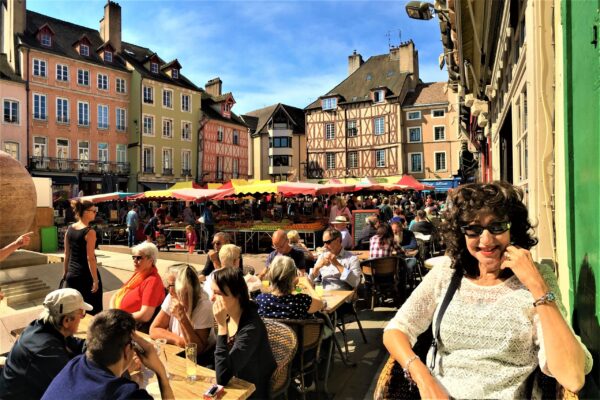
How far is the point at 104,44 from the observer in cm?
3306

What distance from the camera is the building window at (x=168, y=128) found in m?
36.4

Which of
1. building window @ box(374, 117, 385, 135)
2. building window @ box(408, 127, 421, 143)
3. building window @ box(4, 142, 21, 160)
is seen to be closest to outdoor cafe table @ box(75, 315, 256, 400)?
building window @ box(4, 142, 21, 160)

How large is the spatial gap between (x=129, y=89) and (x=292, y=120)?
18.2 metres

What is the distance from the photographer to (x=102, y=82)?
3269 cm

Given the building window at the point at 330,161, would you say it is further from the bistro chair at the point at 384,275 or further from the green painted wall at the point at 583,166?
the green painted wall at the point at 583,166

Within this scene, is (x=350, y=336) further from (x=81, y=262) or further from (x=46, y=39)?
(x=46, y=39)

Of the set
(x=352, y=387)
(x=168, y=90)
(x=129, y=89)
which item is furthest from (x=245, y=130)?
(x=352, y=387)

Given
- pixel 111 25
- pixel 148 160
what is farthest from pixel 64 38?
pixel 148 160

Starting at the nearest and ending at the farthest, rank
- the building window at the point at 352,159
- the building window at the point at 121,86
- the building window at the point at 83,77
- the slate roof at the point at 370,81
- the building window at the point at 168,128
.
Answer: the building window at the point at 83,77 → the building window at the point at 121,86 → the building window at the point at 168,128 → the slate roof at the point at 370,81 → the building window at the point at 352,159

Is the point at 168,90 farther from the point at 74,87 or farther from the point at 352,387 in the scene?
the point at 352,387

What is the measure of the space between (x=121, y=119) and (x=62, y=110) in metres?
4.69

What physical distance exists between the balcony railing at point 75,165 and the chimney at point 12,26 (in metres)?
6.43

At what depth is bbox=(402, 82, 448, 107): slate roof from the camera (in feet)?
120

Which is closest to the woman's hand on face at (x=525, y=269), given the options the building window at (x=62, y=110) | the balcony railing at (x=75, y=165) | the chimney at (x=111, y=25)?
the balcony railing at (x=75, y=165)
